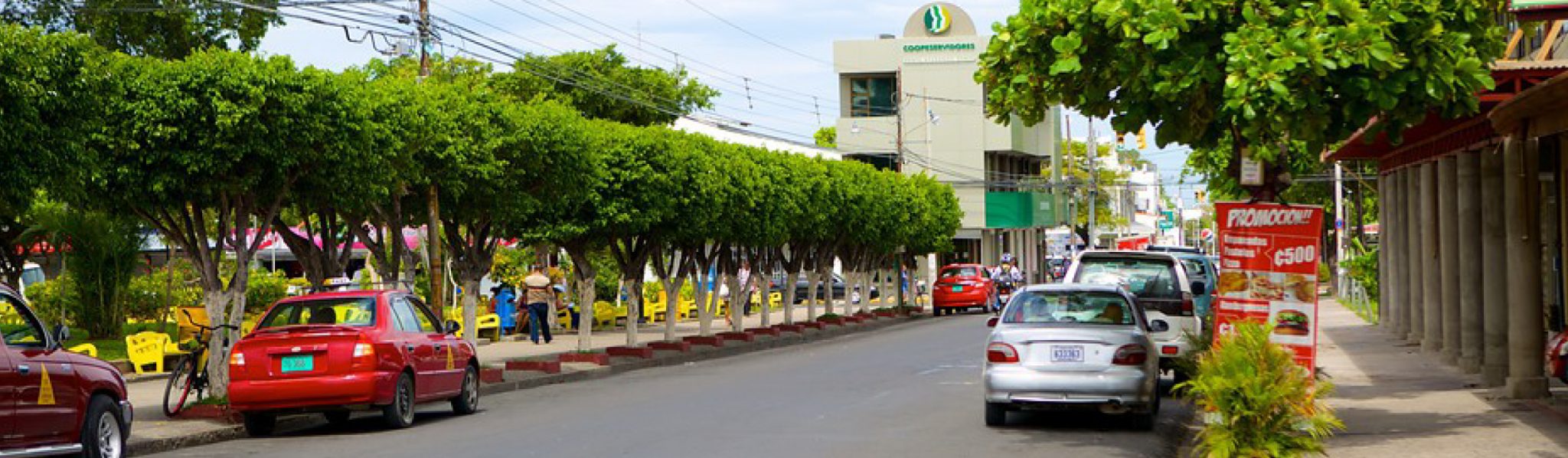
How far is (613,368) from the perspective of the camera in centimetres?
2928

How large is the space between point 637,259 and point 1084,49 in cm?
2164

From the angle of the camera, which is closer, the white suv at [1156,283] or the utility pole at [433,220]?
the white suv at [1156,283]

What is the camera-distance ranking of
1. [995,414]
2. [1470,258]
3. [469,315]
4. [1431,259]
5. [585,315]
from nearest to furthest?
[995,414] < [1470,258] < [1431,259] < [469,315] < [585,315]

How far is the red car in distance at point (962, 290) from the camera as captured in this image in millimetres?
56438

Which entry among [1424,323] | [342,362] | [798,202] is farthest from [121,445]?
[798,202]

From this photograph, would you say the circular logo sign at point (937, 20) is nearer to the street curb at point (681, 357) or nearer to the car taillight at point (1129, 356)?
the street curb at point (681, 357)

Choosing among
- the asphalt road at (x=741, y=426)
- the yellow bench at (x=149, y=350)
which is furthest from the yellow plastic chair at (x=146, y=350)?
the asphalt road at (x=741, y=426)

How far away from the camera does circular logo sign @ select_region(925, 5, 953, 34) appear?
78875mm

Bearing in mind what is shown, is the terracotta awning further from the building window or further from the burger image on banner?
the building window

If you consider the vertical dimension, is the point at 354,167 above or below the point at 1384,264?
above

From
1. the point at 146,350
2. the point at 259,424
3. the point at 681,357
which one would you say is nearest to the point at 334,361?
the point at 259,424

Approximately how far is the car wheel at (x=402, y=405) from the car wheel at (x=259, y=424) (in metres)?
1.12

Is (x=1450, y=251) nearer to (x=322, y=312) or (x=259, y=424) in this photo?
(x=322, y=312)

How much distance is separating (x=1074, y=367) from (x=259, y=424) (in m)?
8.01
